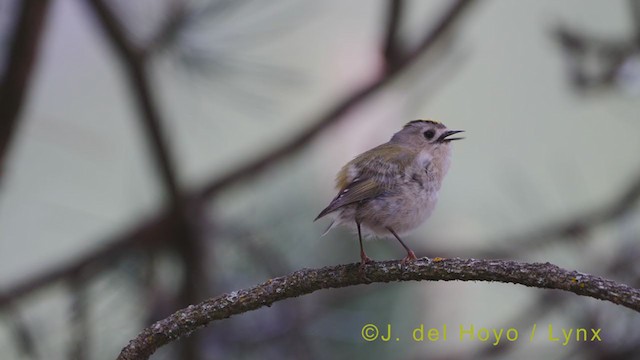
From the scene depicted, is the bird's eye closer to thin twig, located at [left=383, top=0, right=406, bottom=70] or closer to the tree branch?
thin twig, located at [left=383, top=0, right=406, bottom=70]

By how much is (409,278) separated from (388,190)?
590 mm

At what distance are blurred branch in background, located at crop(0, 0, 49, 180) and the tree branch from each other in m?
1.17

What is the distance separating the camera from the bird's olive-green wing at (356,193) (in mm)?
1648

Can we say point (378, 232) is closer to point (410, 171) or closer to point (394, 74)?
point (410, 171)

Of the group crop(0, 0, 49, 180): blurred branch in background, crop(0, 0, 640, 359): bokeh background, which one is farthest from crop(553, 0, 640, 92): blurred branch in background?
crop(0, 0, 49, 180): blurred branch in background

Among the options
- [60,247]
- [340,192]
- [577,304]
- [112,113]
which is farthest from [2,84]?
[60,247]

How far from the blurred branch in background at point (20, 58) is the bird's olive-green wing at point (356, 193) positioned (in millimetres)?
859

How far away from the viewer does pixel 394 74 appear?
254 centimetres

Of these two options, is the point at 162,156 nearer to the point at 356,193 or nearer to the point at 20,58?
the point at 20,58

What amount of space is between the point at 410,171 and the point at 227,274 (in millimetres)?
1299

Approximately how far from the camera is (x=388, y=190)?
1.72 metres

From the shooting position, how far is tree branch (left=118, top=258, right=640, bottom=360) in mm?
1031

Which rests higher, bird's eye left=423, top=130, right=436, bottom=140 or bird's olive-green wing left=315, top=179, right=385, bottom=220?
bird's eye left=423, top=130, right=436, bottom=140

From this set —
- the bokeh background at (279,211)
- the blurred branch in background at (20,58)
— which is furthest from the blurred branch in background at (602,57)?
the blurred branch in background at (20,58)
